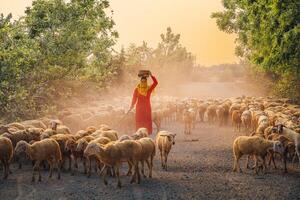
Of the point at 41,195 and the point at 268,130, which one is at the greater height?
the point at 268,130

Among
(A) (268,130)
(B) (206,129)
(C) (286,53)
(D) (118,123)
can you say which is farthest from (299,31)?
(D) (118,123)

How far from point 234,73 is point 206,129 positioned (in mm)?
89284

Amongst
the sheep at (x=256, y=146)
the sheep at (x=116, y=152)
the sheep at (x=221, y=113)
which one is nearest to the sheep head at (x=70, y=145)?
the sheep at (x=116, y=152)

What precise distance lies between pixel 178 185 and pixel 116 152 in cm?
195

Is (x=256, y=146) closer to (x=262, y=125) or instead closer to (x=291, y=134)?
(x=291, y=134)

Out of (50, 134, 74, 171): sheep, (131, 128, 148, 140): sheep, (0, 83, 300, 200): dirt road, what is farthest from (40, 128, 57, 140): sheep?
(131, 128, 148, 140): sheep

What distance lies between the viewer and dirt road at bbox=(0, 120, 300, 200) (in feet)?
35.3

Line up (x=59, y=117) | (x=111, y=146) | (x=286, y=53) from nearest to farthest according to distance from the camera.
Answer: (x=111, y=146) → (x=286, y=53) → (x=59, y=117)

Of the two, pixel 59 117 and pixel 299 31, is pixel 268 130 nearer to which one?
pixel 299 31

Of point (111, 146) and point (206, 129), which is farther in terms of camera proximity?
point (206, 129)

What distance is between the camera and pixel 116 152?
1152 centimetres

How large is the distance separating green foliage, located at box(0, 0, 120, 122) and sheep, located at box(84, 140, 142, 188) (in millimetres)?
8615

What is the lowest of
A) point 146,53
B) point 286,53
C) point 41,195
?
point 41,195

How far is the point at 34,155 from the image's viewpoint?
12250 mm
